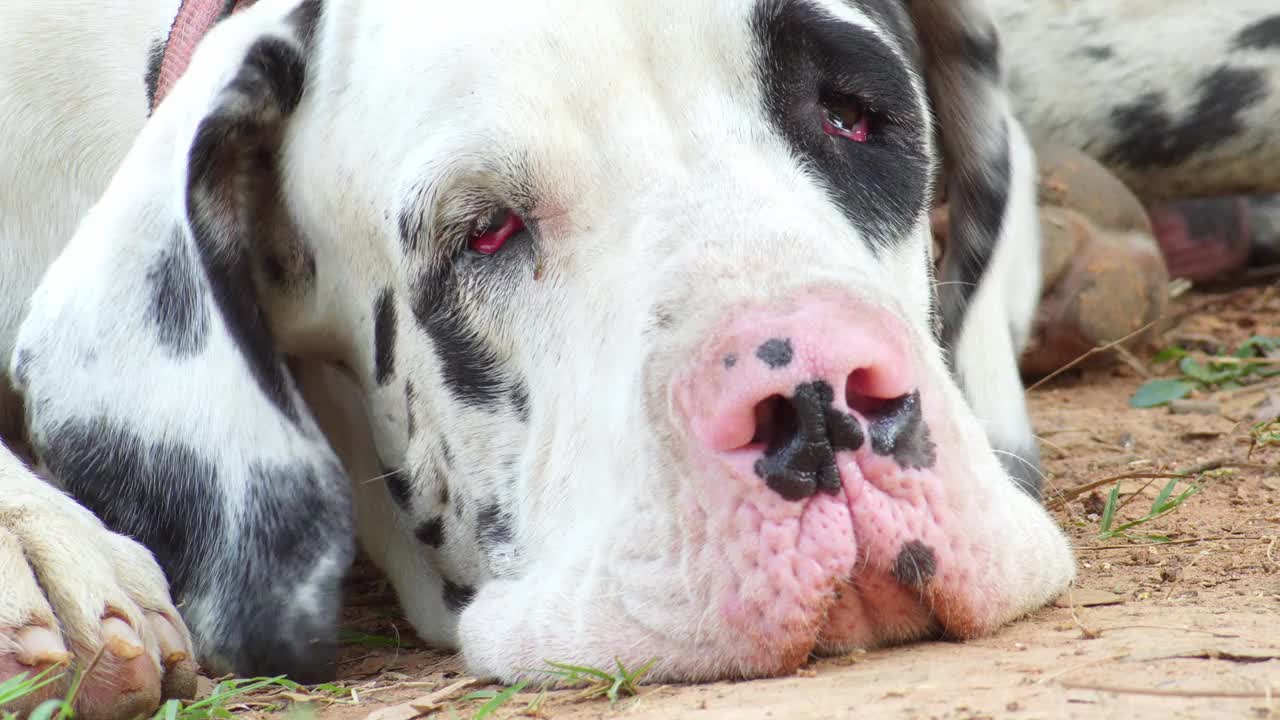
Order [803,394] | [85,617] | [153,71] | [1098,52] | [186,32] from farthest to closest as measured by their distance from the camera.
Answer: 1. [1098,52]
2. [153,71]
3. [186,32]
4. [85,617]
5. [803,394]

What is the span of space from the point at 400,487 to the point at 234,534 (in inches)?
13.5

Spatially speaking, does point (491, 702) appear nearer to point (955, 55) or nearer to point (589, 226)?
point (589, 226)

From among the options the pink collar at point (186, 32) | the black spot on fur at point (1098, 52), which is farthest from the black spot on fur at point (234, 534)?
the black spot on fur at point (1098, 52)

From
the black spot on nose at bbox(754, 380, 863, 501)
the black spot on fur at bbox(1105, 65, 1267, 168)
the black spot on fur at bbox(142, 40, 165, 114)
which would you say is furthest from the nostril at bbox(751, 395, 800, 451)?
the black spot on fur at bbox(1105, 65, 1267, 168)

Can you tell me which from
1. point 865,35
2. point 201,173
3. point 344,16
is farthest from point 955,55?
point 201,173

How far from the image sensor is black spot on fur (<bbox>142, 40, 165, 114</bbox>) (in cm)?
346

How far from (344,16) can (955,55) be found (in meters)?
1.31

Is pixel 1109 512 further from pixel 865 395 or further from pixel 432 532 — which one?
pixel 432 532

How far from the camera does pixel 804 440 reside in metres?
2.06

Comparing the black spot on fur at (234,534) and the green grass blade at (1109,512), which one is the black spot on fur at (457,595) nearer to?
the black spot on fur at (234,534)

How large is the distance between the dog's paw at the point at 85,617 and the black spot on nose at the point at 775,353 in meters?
1.07

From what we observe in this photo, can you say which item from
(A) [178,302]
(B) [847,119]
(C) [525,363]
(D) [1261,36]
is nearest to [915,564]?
(C) [525,363]

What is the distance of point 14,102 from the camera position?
3.53m

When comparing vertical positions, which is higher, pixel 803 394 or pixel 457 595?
pixel 803 394
